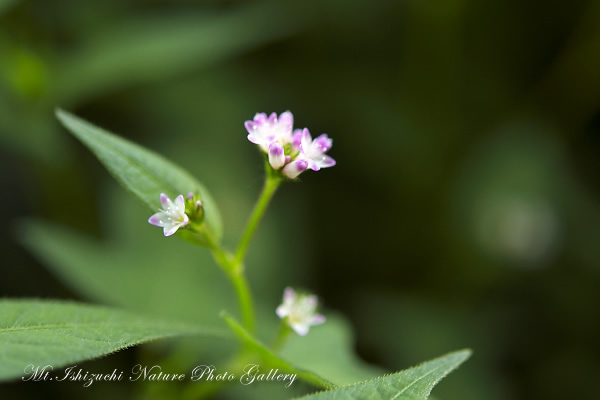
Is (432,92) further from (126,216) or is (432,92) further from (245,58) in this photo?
(126,216)

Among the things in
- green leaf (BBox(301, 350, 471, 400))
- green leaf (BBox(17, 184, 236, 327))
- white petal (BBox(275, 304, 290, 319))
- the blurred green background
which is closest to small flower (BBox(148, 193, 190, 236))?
white petal (BBox(275, 304, 290, 319))

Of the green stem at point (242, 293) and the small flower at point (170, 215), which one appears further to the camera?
the green stem at point (242, 293)

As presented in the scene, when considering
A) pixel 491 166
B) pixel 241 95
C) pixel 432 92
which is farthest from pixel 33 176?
pixel 491 166

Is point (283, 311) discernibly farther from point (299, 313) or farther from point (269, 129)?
→ point (269, 129)

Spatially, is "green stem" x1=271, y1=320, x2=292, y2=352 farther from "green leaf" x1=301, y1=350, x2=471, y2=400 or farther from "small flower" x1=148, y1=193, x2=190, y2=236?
"green leaf" x1=301, y1=350, x2=471, y2=400

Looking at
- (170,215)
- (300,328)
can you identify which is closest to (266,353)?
(300,328)

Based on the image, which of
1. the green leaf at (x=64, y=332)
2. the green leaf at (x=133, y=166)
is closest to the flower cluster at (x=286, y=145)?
the green leaf at (x=133, y=166)

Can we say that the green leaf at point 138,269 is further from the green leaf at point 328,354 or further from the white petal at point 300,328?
the white petal at point 300,328
